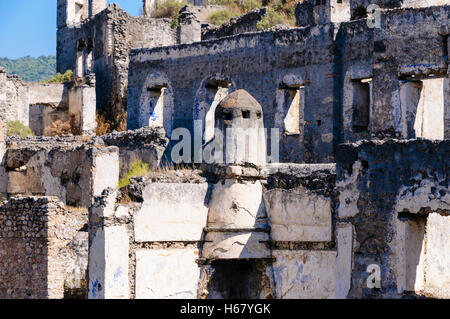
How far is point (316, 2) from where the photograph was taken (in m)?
25.2

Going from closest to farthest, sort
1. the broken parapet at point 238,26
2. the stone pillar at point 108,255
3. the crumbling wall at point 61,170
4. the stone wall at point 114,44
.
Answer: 1. the stone pillar at point 108,255
2. the crumbling wall at point 61,170
3. the stone wall at point 114,44
4. the broken parapet at point 238,26

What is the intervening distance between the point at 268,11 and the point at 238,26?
4.79ft

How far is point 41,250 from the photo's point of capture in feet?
55.2

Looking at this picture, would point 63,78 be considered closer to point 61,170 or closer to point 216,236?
point 61,170

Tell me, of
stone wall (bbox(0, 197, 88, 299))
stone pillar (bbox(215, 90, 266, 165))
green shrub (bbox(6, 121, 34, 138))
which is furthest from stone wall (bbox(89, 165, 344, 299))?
green shrub (bbox(6, 121, 34, 138))

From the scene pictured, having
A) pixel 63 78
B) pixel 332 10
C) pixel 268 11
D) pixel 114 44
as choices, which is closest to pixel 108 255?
pixel 332 10

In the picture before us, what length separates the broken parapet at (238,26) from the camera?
30.6 metres

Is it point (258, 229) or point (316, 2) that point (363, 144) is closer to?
point (258, 229)

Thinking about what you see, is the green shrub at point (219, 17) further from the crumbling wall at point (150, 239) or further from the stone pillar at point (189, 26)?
the crumbling wall at point (150, 239)

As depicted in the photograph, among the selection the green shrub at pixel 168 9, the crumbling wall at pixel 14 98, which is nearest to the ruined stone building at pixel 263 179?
the crumbling wall at pixel 14 98

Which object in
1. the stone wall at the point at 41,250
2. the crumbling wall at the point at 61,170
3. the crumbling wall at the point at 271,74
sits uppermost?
the crumbling wall at the point at 271,74

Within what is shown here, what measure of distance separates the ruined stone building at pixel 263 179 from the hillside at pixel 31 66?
153 feet

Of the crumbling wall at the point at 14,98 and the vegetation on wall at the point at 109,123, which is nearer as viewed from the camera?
the vegetation on wall at the point at 109,123
